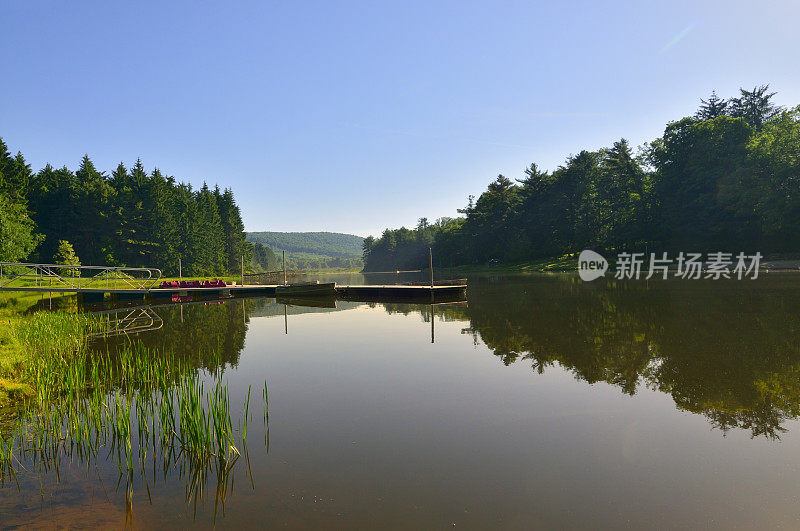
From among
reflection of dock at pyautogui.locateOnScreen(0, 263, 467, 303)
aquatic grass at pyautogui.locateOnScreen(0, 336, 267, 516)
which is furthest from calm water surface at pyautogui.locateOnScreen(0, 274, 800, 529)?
reflection of dock at pyautogui.locateOnScreen(0, 263, 467, 303)

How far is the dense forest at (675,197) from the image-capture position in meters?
52.7

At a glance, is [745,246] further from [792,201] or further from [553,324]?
[553,324]

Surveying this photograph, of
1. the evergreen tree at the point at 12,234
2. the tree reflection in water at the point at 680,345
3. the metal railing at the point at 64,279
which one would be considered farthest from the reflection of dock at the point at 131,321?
the evergreen tree at the point at 12,234

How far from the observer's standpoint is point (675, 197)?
212 ft

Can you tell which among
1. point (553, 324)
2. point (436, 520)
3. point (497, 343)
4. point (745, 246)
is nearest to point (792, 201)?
point (745, 246)

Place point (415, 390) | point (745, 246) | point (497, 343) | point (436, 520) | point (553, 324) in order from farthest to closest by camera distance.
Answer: point (745, 246) < point (553, 324) < point (497, 343) < point (415, 390) < point (436, 520)

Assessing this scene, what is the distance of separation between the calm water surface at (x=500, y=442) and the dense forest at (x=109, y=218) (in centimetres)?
5694

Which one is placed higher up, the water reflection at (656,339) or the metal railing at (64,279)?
the metal railing at (64,279)

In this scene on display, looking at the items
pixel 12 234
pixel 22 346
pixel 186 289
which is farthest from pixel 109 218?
pixel 22 346

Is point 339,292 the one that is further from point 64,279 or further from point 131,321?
point 64,279

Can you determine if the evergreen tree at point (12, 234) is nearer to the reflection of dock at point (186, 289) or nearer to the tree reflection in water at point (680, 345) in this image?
the reflection of dock at point (186, 289)

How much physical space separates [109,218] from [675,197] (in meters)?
83.6

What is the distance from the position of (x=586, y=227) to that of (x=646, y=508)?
265 ft

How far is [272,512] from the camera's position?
16.3ft
